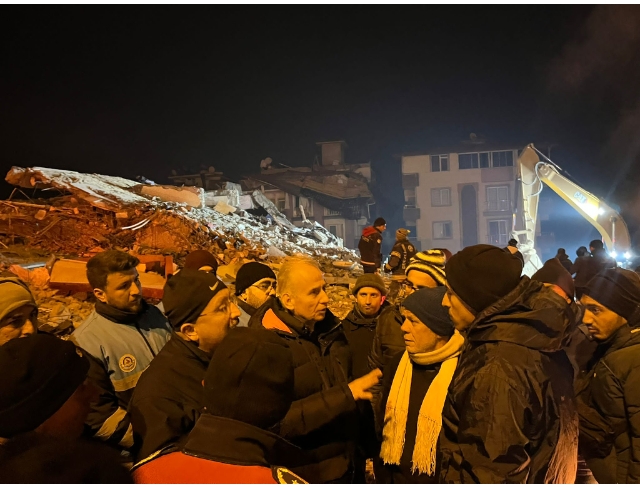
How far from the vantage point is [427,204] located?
3491 centimetres

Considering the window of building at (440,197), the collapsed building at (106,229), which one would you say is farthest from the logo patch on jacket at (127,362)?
the window of building at (440,197)

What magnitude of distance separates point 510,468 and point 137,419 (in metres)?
1.59

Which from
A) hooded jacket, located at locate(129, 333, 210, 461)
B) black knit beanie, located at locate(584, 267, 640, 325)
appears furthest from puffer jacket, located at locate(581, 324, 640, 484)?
hooded jacket, located at locate(129, 333, 210, 461)

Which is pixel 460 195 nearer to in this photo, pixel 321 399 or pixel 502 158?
pixel 502 158

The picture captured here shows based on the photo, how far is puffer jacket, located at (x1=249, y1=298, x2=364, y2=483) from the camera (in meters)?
2.10

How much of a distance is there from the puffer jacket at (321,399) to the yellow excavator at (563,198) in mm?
13342

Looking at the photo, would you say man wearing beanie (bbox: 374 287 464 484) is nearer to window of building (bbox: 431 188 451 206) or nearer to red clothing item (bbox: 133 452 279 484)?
red clothing item (bbox: 133 452 279 484)

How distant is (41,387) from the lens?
1.59m

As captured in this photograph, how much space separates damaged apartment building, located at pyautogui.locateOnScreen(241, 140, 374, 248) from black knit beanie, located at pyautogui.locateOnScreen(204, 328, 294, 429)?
35350mm

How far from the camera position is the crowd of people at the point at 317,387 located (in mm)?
1479

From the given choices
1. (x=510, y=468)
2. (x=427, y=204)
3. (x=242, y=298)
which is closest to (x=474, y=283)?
(x=510, y=468)

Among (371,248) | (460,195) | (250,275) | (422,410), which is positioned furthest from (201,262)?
(460,195)

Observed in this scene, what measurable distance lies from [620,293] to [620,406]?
0.64m

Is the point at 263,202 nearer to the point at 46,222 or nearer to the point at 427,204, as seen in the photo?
the point at 427,204
